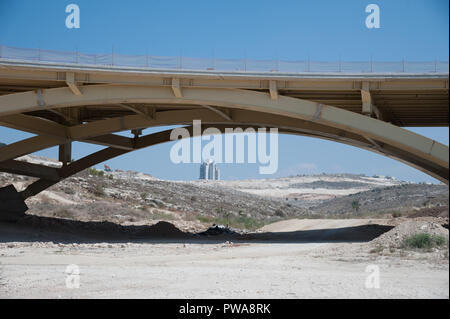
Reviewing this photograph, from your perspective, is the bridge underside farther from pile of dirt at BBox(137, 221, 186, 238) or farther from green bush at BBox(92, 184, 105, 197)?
green bush at BBox(92, 184, 105, 197)

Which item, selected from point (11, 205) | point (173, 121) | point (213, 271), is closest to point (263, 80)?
point (173, 121)

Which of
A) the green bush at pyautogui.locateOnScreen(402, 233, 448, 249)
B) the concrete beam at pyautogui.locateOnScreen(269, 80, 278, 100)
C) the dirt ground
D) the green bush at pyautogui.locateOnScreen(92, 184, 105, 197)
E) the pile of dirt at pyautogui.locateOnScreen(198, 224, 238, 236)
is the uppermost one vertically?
the concrete beam at pyautogui.locateOnScreen(269, 80, 278, 100)

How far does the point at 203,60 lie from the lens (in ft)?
74.1

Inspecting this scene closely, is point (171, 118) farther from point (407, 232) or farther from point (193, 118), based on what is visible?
point (407, 232)

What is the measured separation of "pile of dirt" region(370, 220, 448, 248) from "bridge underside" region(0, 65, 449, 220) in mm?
2315

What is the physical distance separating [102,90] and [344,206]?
58.6 meters

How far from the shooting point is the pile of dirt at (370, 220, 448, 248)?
54.3 feet

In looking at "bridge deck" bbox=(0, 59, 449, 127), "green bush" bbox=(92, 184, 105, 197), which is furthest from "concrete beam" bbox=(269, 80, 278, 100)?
"green bush" bbox=(92, 184, 105, 197)

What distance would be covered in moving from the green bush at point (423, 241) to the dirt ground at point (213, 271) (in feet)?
2.12

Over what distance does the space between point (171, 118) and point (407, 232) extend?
1531 cm

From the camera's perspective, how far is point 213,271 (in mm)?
13656

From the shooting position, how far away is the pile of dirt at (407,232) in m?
16.5

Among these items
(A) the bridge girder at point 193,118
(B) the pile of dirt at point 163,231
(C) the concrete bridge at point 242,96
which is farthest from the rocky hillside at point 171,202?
(C) the concrete bridge at point 242,96
